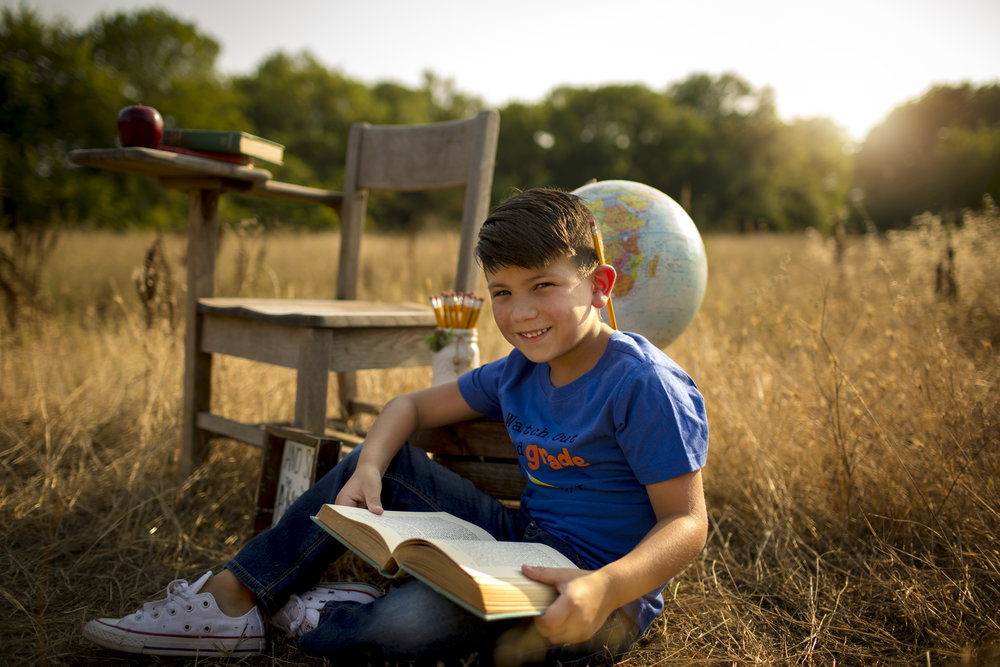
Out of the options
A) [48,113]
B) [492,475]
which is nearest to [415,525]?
[492,475]

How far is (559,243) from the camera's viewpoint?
1227 mm

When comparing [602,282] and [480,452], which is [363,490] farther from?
[602,282]

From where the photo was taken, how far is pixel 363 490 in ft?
4.40

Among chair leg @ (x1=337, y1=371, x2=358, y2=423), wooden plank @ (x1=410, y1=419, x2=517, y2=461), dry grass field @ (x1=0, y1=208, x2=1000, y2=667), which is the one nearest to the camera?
dry grass field @ (x1=0, y1=208, x2=1000, y2=667)

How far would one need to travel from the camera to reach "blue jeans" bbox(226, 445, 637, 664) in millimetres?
1151

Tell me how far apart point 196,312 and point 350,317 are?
716mm

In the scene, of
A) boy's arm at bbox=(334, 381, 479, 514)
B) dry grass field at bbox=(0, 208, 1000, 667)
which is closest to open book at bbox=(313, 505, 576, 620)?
boy's arm at bbox=(334, 381, 479, 514)

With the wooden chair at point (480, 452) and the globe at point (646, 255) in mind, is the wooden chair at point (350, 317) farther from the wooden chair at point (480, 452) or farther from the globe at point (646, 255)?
the globe at point (646, 255)

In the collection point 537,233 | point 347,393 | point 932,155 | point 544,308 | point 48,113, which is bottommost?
point 347,393

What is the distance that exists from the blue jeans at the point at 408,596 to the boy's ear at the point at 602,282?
1.62 feet

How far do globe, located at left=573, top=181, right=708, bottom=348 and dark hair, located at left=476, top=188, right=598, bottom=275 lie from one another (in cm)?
41

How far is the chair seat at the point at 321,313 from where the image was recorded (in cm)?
181

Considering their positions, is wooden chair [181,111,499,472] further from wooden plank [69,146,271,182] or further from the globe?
the globe

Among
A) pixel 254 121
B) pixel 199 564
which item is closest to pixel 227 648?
pixel 199 564
